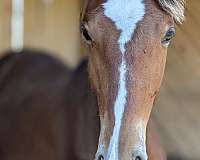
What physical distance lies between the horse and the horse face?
0.76m

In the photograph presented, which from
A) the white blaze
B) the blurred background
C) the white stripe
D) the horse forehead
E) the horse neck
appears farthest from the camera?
the white stripe

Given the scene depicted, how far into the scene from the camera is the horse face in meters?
2.07

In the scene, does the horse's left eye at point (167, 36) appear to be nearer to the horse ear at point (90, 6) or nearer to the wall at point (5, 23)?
the horse ear at point (90, 6)

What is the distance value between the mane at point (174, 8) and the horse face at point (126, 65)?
0.06 ft

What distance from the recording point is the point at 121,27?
2.18 metres

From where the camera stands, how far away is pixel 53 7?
629 cm

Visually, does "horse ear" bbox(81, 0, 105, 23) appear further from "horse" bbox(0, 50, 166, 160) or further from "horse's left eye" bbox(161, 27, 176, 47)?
"horse" bbox(0, 50, 166, 160)

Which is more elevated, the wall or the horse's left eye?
the horse's left eye

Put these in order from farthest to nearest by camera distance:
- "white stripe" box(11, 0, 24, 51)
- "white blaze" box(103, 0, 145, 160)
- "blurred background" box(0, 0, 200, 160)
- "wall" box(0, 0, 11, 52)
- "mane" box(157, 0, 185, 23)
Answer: "white stripe" box(11, 0, 24, 51) < "wall" box(0, 0, 11, 52) < "blurred background" box(0, 0, 200, 160) < "mane" box(157, 0, 185, 23) < "white blaze" box(103, 0, 145, 160)

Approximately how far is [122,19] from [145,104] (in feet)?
0.97

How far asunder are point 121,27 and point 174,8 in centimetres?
23

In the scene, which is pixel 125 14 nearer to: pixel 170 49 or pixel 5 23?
pixel 170 49

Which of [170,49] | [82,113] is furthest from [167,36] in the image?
[170,49]

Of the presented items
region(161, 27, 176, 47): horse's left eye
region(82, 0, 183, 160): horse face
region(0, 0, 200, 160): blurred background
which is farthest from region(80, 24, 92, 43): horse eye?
region(0, 0, 200, 160): blurred background
